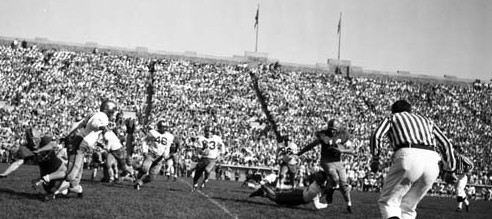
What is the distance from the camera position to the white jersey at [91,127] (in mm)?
11234

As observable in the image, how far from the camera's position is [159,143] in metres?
16.2

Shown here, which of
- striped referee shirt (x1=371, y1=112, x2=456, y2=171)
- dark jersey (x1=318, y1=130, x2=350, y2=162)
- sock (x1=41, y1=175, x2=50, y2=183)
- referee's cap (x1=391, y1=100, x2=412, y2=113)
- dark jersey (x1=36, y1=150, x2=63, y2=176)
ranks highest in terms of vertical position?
referee's cap (x1=391, y1=100, x2=412, y2=113)

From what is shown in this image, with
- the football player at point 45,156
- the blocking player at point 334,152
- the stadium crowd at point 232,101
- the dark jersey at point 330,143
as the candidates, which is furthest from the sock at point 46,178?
the stadium crowd at point 232,101

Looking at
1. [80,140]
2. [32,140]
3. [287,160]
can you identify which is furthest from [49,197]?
[287,160]

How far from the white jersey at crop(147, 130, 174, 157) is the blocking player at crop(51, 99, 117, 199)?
4.47m

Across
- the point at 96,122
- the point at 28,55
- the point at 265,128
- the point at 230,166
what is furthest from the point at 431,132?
the point at 28,55

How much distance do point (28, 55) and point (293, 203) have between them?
41927mm

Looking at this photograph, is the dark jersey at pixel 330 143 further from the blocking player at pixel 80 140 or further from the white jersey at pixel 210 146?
the blocking player at pixel 80 140

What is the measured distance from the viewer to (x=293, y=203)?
12805 mm

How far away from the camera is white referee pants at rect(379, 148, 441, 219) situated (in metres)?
7.56

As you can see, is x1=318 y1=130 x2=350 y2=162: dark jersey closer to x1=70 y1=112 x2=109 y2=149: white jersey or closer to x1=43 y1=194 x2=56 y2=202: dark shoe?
x1=70 y1=112 x2=109 y2=149: white jersey

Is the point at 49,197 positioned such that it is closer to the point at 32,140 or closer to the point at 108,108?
the point at 32,140

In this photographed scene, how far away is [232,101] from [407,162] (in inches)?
1512

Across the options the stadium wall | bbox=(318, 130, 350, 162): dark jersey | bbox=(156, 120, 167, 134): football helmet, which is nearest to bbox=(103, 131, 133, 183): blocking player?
bbox=(156, 120, 167, 134): football helmet
